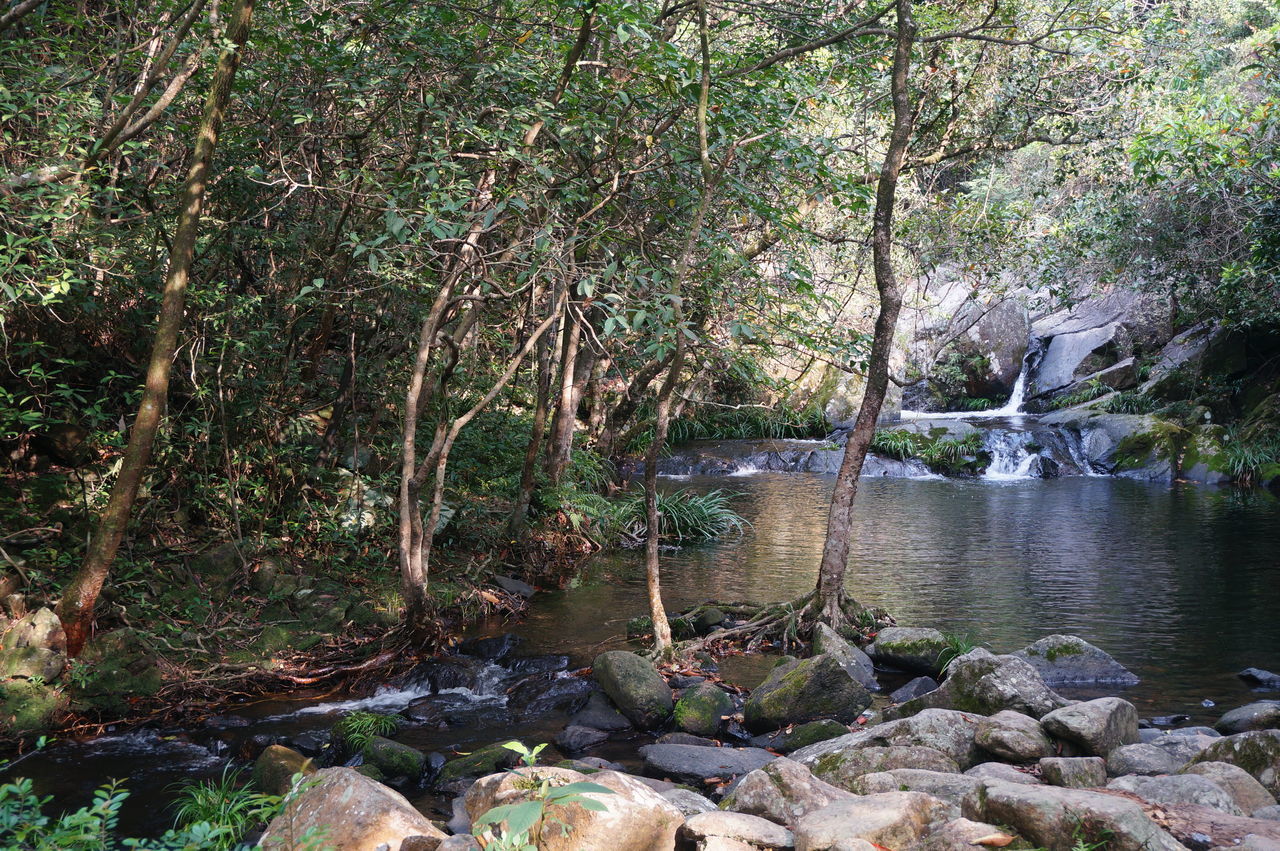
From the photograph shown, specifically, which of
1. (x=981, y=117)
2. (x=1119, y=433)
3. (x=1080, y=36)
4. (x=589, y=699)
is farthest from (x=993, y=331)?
(x=589, y=699)

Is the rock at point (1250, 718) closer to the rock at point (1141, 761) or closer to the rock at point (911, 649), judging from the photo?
the rock at point (1141, 761)

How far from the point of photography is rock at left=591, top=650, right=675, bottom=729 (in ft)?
19.1

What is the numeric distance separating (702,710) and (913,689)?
5.41 ft

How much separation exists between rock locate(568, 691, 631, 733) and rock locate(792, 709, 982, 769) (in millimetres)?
1259

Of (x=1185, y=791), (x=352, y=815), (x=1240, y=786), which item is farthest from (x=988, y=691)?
(x=352, y=815)

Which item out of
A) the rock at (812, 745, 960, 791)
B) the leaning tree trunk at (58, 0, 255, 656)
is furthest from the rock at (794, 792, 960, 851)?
the leaning tree trunk at (58, 0, 255, 656)

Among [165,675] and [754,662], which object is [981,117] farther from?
[165,675]

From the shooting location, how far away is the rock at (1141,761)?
443cm

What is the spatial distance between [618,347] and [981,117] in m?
5.37

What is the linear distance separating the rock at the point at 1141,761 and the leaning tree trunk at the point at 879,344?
2.72 metres

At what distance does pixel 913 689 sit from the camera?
6.30 m

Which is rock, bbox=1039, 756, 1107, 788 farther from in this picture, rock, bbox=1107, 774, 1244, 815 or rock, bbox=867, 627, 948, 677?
rock, bbox=867, 627, 948, 677

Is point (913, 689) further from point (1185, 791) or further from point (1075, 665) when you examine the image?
point (1185, 791)

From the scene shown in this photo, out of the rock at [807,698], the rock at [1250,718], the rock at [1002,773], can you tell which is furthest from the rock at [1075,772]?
the rock at [807,698]
